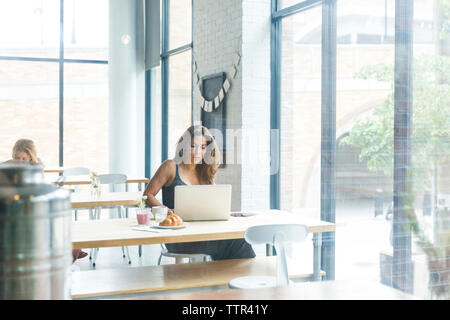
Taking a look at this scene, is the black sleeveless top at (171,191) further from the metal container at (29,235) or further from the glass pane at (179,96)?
the metal container at (29,235)

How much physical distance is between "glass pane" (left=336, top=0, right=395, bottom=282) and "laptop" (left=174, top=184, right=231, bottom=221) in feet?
3.11

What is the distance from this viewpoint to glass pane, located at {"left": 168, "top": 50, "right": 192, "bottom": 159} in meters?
6.58

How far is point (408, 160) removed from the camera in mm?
3086

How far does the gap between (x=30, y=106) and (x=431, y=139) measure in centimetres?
636

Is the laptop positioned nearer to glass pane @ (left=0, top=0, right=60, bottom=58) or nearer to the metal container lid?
the metal container lid

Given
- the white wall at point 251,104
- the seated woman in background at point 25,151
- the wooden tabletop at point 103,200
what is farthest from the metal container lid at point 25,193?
the white wall at point 251,104

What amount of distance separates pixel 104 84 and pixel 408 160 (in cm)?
601

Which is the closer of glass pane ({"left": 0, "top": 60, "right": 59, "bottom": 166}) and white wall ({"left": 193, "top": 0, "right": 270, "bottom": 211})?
white wall ({"left": 193, "top": 0, "right": 270, "bottom": 211})

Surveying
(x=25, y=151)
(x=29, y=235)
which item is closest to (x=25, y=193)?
(x=29, y=235)

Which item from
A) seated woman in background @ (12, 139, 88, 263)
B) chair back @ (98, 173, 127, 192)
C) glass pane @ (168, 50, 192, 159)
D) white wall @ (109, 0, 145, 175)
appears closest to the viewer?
seated woman in background @ (12, 139, 88, 263)

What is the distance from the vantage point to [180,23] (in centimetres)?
694

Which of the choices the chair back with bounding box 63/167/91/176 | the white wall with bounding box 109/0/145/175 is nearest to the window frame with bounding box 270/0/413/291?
the chair back with bounding box 63/167/91/176

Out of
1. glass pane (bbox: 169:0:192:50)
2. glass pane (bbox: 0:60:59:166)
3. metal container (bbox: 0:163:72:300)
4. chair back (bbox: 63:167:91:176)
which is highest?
glass pane (bbox: 169:0:192:50)
